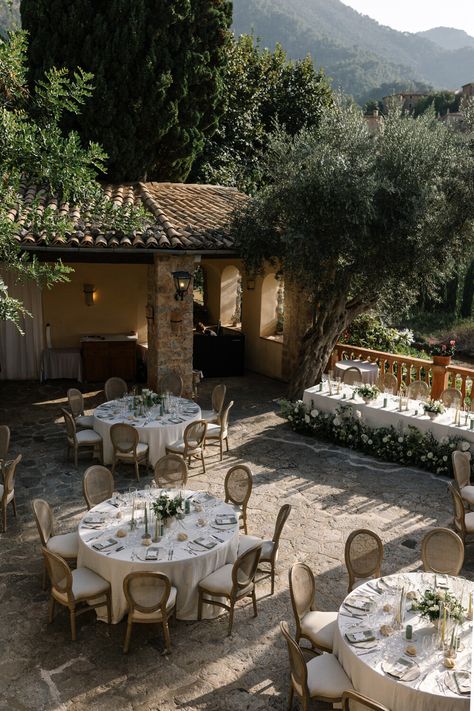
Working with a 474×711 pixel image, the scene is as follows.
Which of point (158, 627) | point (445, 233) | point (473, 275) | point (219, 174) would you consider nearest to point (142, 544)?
point (158, 627)

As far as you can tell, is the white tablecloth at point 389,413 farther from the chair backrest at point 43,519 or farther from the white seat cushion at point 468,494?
Result: the chair backrest at point 43,519

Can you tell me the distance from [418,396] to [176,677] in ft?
25.4

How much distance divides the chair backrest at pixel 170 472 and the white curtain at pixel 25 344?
9022 millimetres

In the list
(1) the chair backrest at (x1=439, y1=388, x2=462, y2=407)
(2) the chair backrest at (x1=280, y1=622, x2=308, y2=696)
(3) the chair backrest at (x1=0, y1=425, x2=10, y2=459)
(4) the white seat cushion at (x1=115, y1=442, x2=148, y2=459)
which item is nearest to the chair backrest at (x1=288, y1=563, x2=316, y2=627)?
(2) the chair backrest at (x1=280, y1=622, x2=308, y2=696)

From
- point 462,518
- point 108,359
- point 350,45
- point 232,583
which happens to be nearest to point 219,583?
point 232,583

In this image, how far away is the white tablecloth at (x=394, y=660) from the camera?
489 cm

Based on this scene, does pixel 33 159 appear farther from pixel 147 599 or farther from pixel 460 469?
pixel 460 469

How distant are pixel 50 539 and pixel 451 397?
7677mm

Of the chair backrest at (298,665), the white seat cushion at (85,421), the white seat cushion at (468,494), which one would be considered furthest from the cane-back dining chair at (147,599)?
the white seat cushion at (85,421)

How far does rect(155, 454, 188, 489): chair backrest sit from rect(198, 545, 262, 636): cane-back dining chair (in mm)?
1899

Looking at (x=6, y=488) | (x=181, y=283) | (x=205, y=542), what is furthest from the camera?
(x=181, y=283)

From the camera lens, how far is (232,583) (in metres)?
6.65

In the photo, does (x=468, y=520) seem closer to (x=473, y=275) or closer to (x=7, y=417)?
(x=7, y=417)

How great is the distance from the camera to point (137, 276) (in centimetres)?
1773
